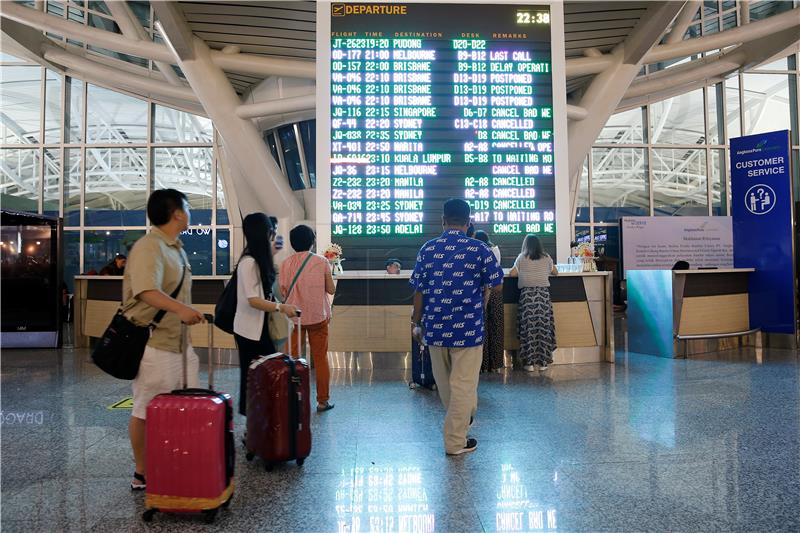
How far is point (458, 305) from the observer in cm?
318

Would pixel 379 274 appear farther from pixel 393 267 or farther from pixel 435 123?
pixel 435 123

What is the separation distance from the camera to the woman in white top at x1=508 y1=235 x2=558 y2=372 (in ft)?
→ 19.5

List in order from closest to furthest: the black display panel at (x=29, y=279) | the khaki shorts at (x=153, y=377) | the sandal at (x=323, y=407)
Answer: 1. the khaki shorts at (x=153, y=377)
2. the sandal at (x=323, y=407)
3. the black display panel at (x=29, y=279)

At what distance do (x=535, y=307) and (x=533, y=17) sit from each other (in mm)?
3843

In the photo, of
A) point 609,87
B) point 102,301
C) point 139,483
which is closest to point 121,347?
point 139,483

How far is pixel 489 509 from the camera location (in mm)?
2441

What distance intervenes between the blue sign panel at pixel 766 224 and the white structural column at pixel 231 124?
9.28m

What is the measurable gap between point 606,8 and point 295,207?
8170 mm

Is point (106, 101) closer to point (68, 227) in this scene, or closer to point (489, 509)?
point (68, 227)

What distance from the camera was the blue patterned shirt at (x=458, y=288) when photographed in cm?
317

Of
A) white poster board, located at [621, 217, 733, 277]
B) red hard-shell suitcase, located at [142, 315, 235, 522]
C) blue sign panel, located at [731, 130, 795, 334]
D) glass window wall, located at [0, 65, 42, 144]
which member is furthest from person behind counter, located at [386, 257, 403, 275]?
glass window wall, located at [0, 65, 42, 144]

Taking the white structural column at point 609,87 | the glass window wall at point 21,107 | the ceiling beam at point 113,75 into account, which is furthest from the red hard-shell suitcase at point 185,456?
the glass window wall at point 21,107

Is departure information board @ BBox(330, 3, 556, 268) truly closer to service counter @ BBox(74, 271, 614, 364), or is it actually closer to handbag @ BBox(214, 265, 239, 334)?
service counter @ BBox(74, 271, 614, 364)

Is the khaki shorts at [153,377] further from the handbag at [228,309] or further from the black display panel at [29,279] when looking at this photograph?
the black display panel at [29,279]
